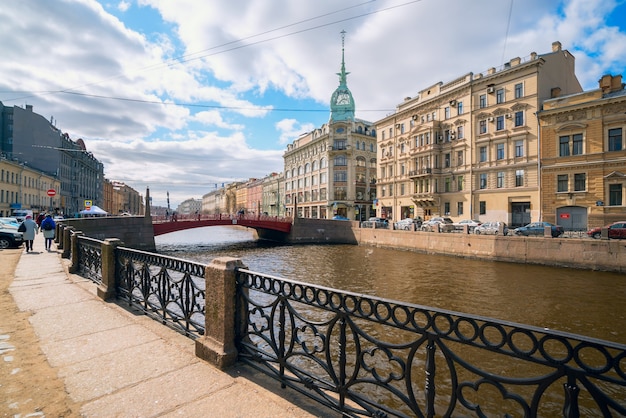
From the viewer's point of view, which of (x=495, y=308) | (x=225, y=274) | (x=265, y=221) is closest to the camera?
Result: (x=225, y=274)

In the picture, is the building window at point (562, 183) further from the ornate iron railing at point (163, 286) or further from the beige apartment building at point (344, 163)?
the ornate iron railing at point (163, 286)

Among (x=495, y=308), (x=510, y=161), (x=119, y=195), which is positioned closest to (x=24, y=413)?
(x=495, y=308)

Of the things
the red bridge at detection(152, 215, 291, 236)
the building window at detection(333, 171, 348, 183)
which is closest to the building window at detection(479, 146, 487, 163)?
the red bridge at detection(152, 215, 291, 236)

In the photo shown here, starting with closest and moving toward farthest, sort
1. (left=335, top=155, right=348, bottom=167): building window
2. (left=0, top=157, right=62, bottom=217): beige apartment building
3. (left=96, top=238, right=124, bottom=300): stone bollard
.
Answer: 1. (left=96, top=238, right=124, bottom=300): stone bollard
2. (left=0, top=157, right=62, bottom=217): beige apartment building
3. (left=335, top=155, right=348, bottom=167): building window

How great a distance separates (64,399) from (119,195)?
142953mm

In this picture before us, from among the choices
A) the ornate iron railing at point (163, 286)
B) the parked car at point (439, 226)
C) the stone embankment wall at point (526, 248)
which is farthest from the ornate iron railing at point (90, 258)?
the parked car at point (439, 226)

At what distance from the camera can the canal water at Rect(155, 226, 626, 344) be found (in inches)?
410

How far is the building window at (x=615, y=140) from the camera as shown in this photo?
24781mm

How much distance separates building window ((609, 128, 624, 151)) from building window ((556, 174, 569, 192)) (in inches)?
142

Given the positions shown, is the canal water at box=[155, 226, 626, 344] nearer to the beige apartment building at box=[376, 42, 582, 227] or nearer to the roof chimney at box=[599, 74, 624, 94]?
the beige apartment building at box=[376, 42, 582, 227]

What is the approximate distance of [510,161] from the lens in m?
31.6

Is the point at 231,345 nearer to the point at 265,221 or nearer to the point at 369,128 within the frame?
the point at 265,221

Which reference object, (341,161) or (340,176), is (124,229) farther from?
(341,161)

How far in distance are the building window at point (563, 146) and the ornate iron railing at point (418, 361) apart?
26720 millimetres
